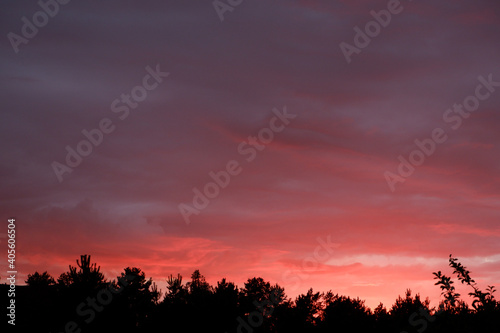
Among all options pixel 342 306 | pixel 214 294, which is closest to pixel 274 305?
pixel 342 306

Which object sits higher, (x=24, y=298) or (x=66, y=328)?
(x=24, y=298)

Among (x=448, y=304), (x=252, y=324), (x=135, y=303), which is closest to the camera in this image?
(x=448, y=304)

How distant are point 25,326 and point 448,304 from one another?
35.6m

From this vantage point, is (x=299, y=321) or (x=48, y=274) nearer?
(x=299, y=321)

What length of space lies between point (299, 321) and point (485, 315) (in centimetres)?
6278

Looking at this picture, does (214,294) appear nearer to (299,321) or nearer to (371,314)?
(299,321)

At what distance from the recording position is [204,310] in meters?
49.7

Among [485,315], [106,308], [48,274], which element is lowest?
[485,315]

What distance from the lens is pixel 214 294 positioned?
169 feet

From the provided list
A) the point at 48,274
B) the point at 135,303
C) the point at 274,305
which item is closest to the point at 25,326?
the point at 135,303

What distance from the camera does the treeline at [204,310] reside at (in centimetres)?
1050

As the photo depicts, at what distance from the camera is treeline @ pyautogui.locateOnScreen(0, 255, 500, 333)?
10500mm

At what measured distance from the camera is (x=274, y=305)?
236 ft

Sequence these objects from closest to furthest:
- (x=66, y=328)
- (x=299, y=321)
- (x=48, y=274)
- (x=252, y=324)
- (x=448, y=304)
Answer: (x=448, y=304) → (x=66, y=328) → (x=252, y=324) → (x=299, y=321) → (x=48, y=274)
